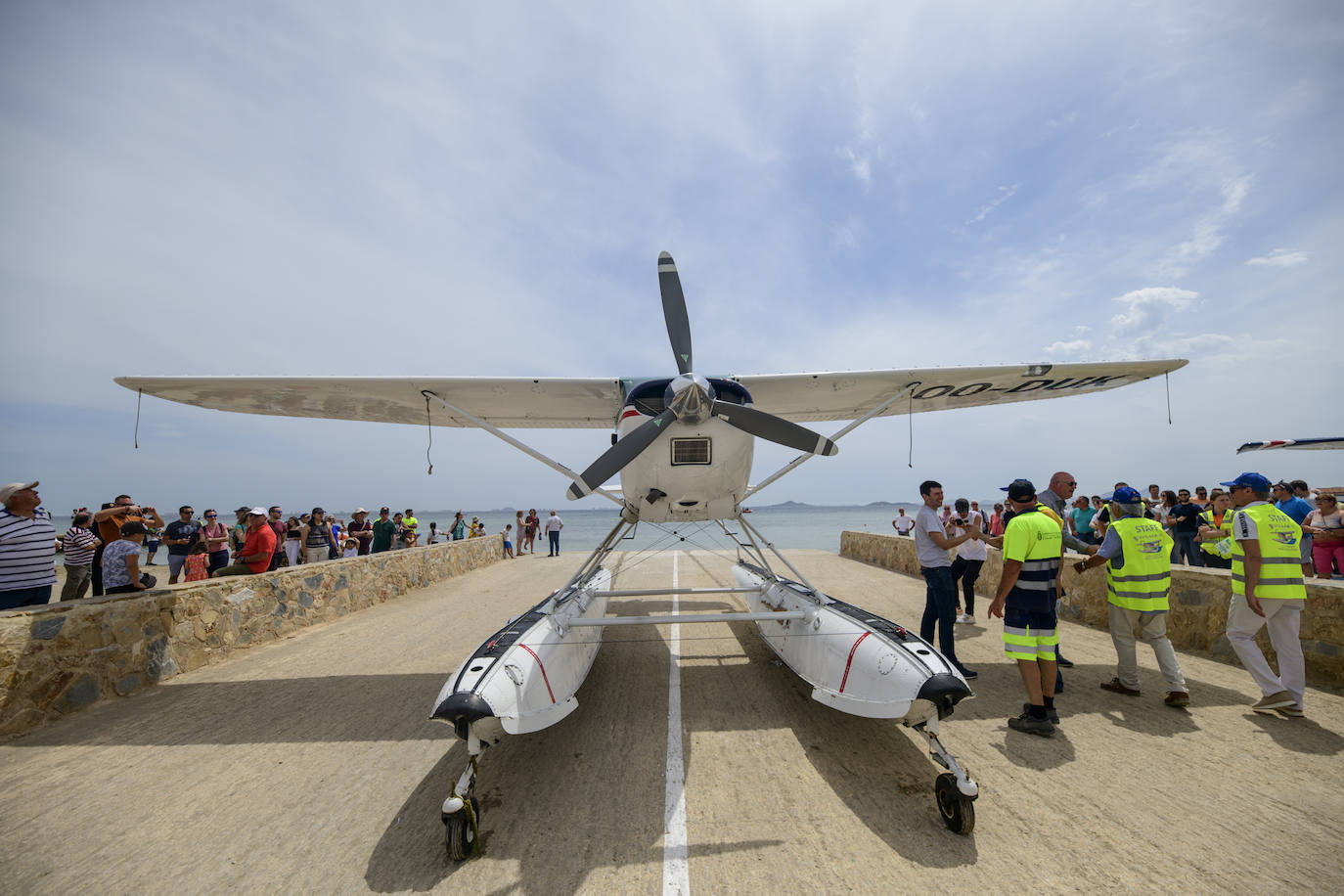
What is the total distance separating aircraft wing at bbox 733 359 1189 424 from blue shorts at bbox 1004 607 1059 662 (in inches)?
125

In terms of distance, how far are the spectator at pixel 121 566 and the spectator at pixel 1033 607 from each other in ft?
27.2

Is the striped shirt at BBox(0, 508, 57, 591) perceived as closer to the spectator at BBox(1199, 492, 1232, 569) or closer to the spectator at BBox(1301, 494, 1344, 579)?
the spectator at BBox(1199, 492, 1232, 569)

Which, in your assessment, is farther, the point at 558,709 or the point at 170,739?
the point at 170,739

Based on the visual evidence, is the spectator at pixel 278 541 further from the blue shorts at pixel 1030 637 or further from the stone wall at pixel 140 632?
the blue shorts at pixel 1030 637

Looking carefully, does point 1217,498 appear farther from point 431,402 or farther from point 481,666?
point 431,402

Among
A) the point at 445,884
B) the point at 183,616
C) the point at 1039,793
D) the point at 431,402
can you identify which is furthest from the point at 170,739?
the point at 1039,793

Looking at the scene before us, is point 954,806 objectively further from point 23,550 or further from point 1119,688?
point 23,550

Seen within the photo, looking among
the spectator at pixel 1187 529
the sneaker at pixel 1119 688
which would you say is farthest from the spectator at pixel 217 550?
the spectator at pixel 1187 529

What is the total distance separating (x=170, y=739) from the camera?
3.90 metres

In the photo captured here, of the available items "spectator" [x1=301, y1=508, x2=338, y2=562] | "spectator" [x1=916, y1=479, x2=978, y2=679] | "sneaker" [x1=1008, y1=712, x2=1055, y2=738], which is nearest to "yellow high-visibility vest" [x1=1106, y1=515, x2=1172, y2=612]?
"spectator" [x1=916, y1=479, x2=978, y2=679]

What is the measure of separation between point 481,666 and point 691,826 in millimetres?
1628

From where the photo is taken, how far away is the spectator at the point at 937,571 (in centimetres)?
468

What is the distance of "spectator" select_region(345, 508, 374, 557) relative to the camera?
1226 centimetres

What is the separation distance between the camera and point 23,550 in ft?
14.5
